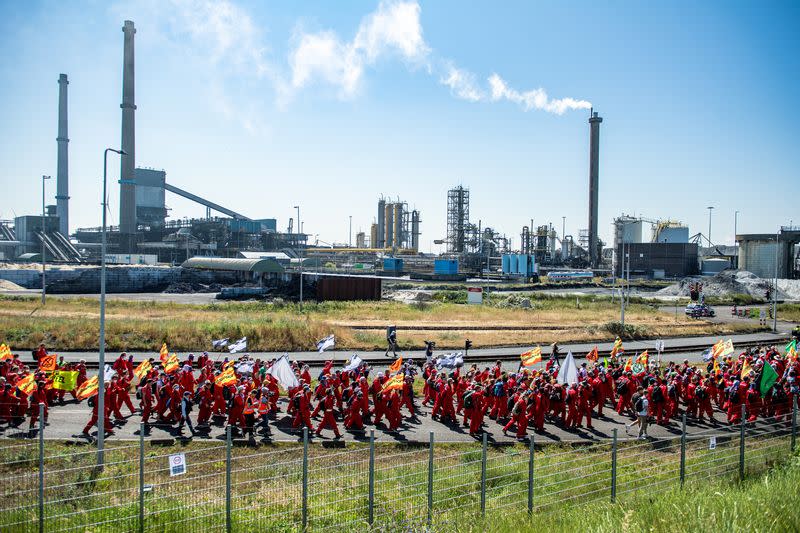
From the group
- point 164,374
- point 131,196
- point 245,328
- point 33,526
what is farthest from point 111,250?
point 33,526

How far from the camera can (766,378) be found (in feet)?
55.2

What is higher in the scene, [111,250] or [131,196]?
[131,196]

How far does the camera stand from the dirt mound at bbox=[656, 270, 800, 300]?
70312 mm

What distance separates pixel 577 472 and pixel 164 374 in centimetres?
1164

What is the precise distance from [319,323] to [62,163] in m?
107

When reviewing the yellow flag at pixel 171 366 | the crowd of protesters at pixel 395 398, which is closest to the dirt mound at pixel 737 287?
the crowd of protesters at pixel 395 398

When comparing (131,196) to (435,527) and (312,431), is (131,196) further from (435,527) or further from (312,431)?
(435,527)

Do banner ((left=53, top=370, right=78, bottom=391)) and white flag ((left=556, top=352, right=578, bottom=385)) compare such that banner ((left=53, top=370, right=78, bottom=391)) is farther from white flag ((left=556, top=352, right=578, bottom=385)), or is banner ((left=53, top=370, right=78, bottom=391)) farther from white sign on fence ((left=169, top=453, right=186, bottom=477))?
white flag ((left=556, top=352, right=578, bottom=385))

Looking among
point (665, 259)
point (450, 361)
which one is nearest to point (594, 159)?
point (665, 259)

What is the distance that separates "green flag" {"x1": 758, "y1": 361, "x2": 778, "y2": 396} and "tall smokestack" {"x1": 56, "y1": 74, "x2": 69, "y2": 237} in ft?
397

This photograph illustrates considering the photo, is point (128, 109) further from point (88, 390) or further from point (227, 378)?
point (227, 378)

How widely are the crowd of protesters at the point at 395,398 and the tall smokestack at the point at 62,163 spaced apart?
11117 cm

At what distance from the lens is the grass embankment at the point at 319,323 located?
95.6ft

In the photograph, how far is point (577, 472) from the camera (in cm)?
1020
